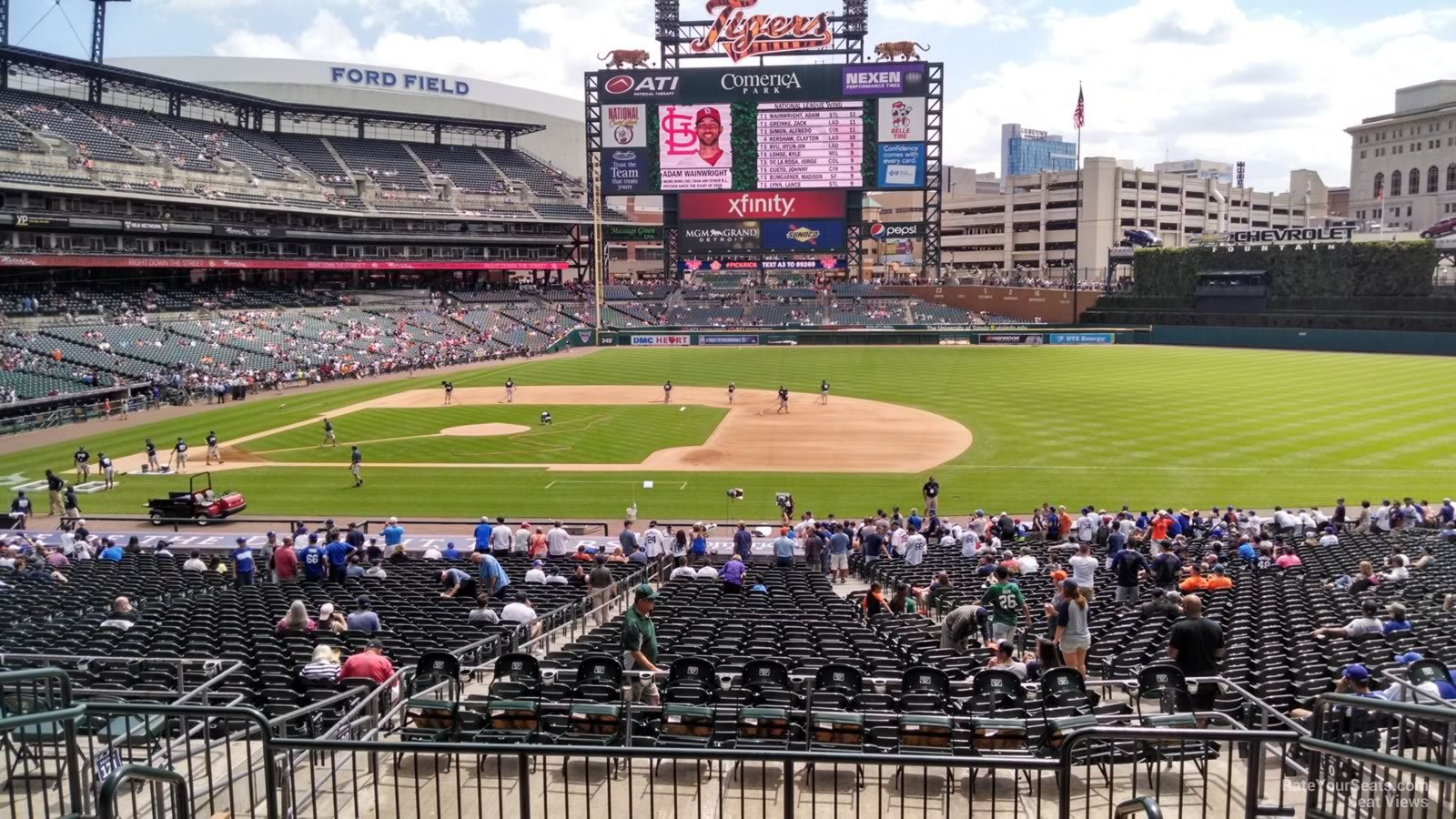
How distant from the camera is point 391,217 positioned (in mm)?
92125

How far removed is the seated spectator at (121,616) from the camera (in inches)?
533

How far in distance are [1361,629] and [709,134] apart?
84.9 metres

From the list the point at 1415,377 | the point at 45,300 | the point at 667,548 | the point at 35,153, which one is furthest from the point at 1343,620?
the point at 35,153

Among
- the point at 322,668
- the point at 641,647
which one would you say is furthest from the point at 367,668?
the point at 641,647

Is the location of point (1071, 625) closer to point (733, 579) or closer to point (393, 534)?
point (733, 579)

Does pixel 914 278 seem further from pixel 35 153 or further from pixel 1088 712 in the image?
pixel 1088 712

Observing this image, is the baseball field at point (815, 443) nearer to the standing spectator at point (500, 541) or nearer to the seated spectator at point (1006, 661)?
the standing spectator at point (500, 541)

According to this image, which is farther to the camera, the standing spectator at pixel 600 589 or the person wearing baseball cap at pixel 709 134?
the person wearing baseball cap at pixel 709 134

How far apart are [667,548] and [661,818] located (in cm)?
1617

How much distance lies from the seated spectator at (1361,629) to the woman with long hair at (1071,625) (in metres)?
3.14

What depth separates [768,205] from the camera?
3656 inches

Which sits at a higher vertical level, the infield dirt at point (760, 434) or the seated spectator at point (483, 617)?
the seated spectator at point (483, 617)

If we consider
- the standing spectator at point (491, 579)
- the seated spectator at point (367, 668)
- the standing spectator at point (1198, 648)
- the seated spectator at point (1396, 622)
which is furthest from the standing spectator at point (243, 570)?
the seated spectator at point (1396, 622)
